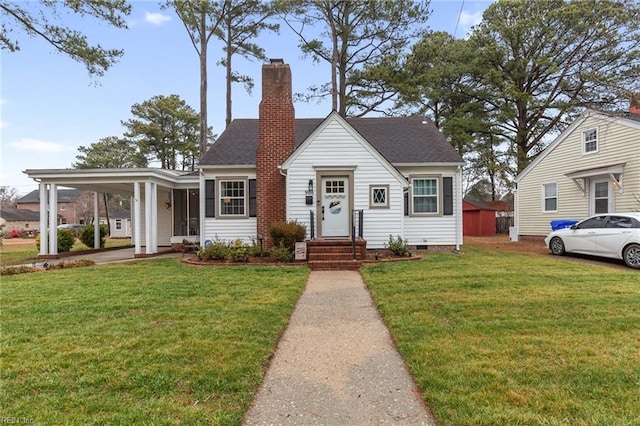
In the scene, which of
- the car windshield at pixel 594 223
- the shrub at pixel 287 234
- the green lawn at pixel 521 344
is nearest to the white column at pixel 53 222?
the shrub at pixel 287 234

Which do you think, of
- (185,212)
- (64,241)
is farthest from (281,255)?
(64,241)

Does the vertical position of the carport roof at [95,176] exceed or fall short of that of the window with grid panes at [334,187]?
it exceeds it

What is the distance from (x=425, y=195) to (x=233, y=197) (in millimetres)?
7005

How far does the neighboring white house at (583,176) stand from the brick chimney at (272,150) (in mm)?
10341

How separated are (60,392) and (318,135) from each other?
936 cm

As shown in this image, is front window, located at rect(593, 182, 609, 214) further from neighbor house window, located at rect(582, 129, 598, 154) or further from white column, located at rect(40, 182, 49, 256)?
white column, located at rect(40, 182, 49, 256)

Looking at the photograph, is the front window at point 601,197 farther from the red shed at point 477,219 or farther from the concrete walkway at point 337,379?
the concrete walkway at point 337,379

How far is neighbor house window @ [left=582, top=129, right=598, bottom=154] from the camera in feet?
44.5

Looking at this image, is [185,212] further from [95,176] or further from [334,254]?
[334,254]

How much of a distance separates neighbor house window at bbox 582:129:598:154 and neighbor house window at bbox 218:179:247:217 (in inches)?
552

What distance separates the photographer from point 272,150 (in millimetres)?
11398

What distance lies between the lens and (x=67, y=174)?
39.0ft

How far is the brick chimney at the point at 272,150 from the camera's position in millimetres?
11367

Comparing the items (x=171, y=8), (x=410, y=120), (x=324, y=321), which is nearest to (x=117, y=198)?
(x=171, y=8)
